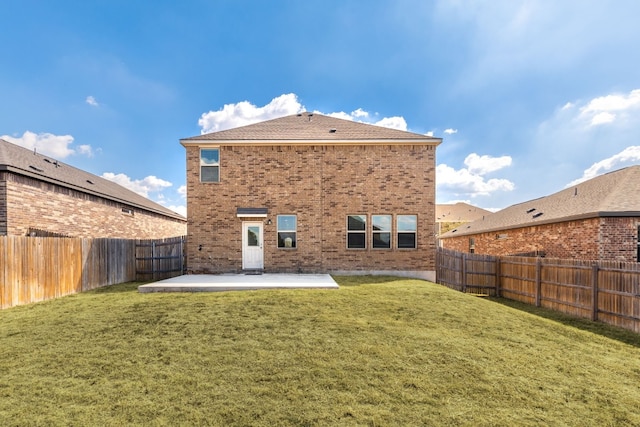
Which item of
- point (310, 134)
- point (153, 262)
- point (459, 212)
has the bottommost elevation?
point (153, 262)

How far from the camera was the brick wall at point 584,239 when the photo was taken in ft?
35.5

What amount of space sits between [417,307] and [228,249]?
823cm

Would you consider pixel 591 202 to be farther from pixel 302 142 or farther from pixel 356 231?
pixel 302 142

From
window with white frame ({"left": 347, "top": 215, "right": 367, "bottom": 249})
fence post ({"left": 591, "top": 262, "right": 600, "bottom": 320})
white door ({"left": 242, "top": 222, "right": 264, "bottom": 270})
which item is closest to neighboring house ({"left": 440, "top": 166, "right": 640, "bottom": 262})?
fence post ({"left": 591, "top": 262, "right": 600, "bottom": 320})

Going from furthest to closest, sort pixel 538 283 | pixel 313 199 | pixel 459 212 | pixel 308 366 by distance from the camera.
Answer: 1. pixel 459 212
2. pixel 313 199
3. pixel 538 283
4. pixel 308 366

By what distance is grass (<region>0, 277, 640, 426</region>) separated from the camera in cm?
349

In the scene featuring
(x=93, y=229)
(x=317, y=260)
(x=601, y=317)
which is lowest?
(x=601, y=317)

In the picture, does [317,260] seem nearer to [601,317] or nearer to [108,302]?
[108,302]

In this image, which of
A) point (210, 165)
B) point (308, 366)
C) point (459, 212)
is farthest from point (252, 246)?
point (459, 212)

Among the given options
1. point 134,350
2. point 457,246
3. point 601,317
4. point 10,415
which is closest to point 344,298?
point 134,350

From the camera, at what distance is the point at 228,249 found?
12602mm

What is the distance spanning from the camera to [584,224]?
38.1 feet

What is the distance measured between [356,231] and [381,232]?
3.54 ft

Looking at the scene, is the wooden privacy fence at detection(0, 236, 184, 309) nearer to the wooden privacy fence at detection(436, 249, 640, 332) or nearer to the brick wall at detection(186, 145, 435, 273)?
the brick wall at detection(186, 145, 435, 273)
